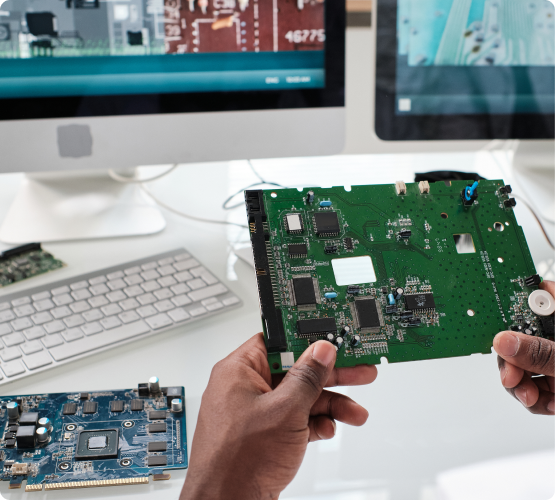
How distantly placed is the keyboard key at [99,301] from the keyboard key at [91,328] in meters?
0.05

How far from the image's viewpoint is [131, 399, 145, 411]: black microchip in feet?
2.42

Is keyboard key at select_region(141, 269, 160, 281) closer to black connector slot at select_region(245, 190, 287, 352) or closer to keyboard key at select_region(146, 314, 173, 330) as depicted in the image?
keyboard key at select_region(146, 314, 173, 330)

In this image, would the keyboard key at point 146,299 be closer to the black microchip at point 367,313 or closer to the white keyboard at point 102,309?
the white keyboard at point 102,309

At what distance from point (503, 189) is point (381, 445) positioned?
16.7 inches

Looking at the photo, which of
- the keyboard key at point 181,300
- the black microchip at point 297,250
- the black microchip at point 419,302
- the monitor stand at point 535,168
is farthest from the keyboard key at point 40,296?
the monitor stand at point 535,168

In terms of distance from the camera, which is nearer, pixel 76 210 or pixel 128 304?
pixel 128 304

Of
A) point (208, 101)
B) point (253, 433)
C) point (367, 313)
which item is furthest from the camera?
point (208, 101)

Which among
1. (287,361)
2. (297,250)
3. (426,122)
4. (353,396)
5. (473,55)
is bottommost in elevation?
(353,396)

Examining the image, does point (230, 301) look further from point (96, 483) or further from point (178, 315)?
point (96, 483)

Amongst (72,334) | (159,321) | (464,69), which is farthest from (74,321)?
(464,69)

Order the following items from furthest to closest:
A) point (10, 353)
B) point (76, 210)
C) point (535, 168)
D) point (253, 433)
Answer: point (535, 168) → point (76, 210) → point (10, 353) → point (253, 433)

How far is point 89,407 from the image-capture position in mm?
734

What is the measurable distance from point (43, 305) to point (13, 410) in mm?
240

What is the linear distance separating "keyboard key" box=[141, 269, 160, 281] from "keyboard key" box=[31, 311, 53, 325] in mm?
180
